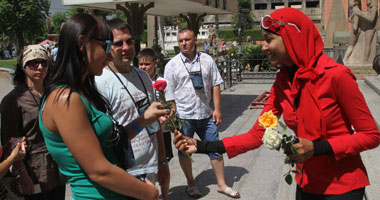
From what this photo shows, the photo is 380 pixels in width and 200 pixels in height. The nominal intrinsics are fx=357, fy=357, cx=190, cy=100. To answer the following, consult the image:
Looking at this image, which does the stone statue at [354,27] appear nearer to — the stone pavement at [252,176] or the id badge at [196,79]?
the stone pavement at [252,176]

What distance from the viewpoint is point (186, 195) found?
4668mm

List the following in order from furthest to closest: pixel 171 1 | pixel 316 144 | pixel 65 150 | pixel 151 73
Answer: pixel 171 1 → pixel 151 73 → pixel 316 144 → pixel 65 150

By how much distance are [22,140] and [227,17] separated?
3570 inches

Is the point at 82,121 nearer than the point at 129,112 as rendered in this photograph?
Yes

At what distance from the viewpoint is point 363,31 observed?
1666 cm

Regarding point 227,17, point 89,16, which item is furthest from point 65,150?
point 227,17

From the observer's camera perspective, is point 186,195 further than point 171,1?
No

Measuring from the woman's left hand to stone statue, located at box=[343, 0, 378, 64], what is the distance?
16.3 metres

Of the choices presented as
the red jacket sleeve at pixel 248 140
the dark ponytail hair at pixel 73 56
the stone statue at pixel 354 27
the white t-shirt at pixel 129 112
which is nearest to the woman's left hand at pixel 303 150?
the red jacket sleeve at pixel 248 140

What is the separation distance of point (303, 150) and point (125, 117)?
4.95 feet

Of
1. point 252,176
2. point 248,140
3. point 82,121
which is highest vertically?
point 82,121

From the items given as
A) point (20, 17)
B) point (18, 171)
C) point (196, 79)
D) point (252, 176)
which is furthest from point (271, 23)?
point (20, 17)

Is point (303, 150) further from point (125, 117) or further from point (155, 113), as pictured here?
point (125, 117)

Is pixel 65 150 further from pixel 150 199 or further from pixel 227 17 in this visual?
pixel 227 17
